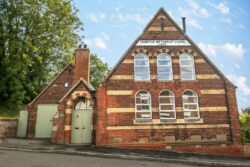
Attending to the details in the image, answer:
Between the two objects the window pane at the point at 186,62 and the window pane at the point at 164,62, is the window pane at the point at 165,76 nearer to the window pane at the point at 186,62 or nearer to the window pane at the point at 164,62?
the window pane at the point at 164,62

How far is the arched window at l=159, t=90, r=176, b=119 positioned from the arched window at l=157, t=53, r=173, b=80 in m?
1.15

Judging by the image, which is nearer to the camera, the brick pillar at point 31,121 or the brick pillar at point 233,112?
the brick pillar at point 233,112

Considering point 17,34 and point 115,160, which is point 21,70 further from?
point 115,160

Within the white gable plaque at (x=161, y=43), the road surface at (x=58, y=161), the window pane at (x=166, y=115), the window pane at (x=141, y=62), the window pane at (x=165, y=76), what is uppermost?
the white gable plaque at (x=161, y=43)

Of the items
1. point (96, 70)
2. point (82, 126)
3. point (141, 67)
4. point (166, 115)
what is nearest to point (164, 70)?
point (141, 67)

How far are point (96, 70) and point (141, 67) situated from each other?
1102 inches

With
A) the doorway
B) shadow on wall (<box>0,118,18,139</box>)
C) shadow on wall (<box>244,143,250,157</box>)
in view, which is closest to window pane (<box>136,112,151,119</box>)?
the doorway

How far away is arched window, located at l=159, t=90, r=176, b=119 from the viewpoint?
679 inches

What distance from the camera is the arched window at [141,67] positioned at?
1808 cm

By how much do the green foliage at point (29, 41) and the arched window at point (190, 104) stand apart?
1619 centimetres

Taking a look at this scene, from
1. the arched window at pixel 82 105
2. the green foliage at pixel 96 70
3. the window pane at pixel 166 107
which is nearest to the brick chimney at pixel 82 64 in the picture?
the arched window at pixel 82 105

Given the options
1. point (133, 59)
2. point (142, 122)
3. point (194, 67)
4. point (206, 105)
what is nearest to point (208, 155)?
point (206, 105)

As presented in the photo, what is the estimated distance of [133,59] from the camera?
18328 mm

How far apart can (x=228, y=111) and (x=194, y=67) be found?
3923 millimetres
